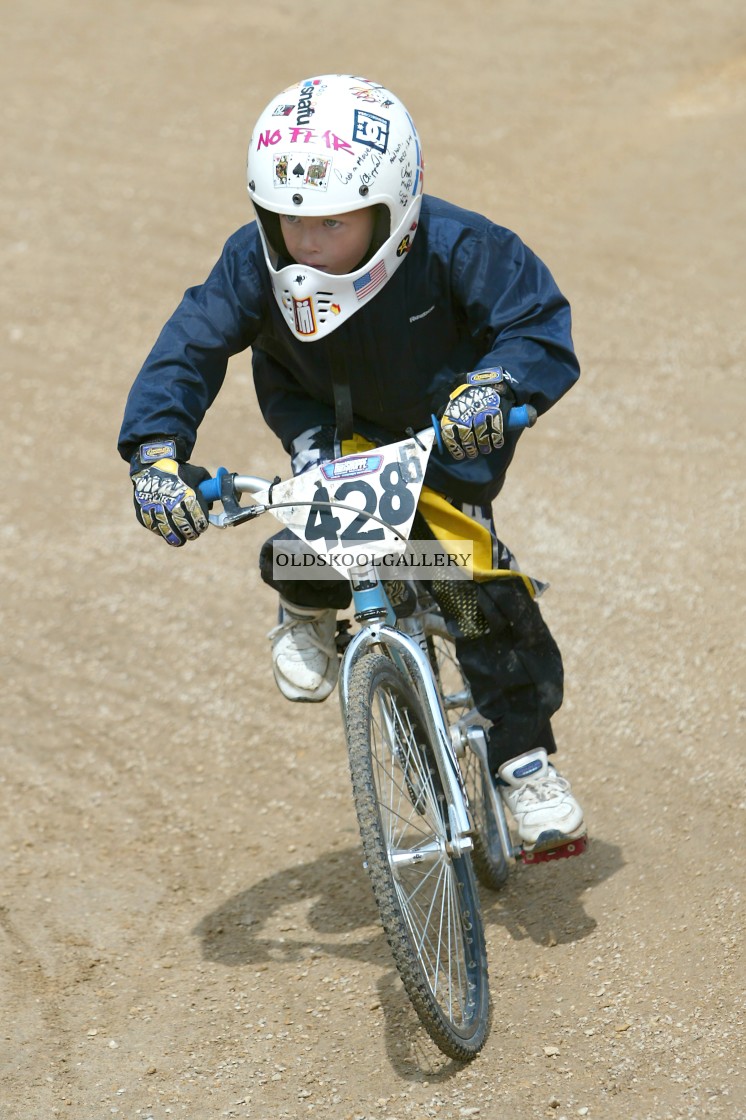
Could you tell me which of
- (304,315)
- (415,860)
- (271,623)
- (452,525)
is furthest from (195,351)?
(271,623)

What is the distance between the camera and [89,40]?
1374 cm

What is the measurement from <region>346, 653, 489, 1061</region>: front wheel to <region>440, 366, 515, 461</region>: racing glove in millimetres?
573

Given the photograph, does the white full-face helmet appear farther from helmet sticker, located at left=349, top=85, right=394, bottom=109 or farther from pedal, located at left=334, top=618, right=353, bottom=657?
pedal, located at left=334, top=618, right=353, bottom=657

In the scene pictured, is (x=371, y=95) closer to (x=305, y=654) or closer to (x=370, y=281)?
(x=370, y=281)

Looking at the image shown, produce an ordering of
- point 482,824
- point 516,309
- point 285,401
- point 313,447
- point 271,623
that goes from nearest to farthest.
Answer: point 516,309 → point 313,447 → point 285,401 → point 482,824 → point 271,623

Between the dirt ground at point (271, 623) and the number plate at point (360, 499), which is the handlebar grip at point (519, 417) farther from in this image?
the dirt ground at point (271, 623)

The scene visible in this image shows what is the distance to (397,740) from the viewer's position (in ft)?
11.5

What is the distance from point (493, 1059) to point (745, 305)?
6.83 m

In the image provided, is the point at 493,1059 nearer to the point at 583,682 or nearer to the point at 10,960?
the point at 10,960

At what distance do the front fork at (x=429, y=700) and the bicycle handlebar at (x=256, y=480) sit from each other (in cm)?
46

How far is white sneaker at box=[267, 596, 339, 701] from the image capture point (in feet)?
12.4

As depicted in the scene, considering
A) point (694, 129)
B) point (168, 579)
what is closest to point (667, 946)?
point (168, 579)

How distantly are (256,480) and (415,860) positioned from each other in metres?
1.01

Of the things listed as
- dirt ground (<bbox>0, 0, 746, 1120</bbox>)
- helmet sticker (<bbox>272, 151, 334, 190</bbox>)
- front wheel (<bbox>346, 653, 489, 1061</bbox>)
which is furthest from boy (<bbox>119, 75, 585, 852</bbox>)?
dirt ground (<bbox>0, 0, 746, 1120</bbox>)
